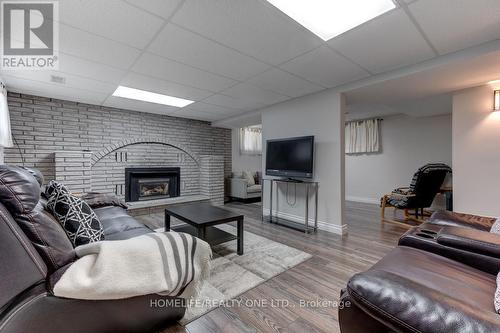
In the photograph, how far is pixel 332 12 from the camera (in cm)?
162

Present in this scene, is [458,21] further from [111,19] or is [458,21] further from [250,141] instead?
[250,141]

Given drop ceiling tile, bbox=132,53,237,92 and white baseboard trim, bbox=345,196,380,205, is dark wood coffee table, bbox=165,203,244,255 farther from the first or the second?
white baseboard trim, bbox=345,196,380,205

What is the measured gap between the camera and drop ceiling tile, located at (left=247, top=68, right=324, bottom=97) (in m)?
2.72

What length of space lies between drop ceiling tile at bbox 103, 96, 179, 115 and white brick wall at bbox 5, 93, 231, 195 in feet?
0.76

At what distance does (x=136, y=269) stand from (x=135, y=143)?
403 cm

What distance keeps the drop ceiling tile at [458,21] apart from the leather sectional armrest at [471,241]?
1542 millimetres

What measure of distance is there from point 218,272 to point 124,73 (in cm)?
250

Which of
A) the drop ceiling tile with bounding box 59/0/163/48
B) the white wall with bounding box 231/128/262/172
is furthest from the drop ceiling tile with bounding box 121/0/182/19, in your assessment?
the white wall with bounding box 231/128/262/172

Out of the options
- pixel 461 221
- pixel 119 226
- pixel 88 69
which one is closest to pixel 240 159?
Result: pixel 88 69

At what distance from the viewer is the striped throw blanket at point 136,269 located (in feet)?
3.21

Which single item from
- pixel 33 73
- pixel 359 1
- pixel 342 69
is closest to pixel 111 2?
pixel 359 1

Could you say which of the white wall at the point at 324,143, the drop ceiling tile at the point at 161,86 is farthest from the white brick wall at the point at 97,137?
the white wall at the point at 324,143

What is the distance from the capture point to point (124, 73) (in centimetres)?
261

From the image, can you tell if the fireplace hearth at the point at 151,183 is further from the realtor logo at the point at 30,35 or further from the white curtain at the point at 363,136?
the white curtain at the point at 363,136
